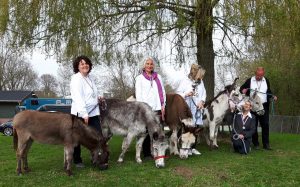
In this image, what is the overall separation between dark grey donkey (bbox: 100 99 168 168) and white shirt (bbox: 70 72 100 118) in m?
0.72

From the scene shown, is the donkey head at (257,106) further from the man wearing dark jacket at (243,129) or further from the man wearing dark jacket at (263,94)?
the man wearing dark jacket at (243,129)

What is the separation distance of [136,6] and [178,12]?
1.32 m

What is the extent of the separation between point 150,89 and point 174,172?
2004mm

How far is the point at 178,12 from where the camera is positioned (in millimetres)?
9320

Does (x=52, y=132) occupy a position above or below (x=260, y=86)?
below

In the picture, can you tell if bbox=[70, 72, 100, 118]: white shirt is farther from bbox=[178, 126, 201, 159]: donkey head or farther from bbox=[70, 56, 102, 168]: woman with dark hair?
bbox=[178, 126, 201, 159]: donkey head

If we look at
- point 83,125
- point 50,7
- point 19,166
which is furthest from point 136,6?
point 19,166

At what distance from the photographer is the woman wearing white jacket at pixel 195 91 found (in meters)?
9.53

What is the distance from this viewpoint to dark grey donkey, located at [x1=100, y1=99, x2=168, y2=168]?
8.11 meters

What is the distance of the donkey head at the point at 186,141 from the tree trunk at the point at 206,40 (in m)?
2.46

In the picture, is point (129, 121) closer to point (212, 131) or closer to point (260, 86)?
point (212, 131)

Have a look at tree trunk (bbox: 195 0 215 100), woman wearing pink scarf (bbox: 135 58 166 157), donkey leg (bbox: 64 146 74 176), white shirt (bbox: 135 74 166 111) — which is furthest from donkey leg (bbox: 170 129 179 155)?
donkey leg (bbox: 64 146 74 176)

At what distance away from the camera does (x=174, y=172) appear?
23.7 feet

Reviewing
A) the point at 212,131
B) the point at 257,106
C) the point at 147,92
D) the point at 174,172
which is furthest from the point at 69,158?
the point at 257,106
